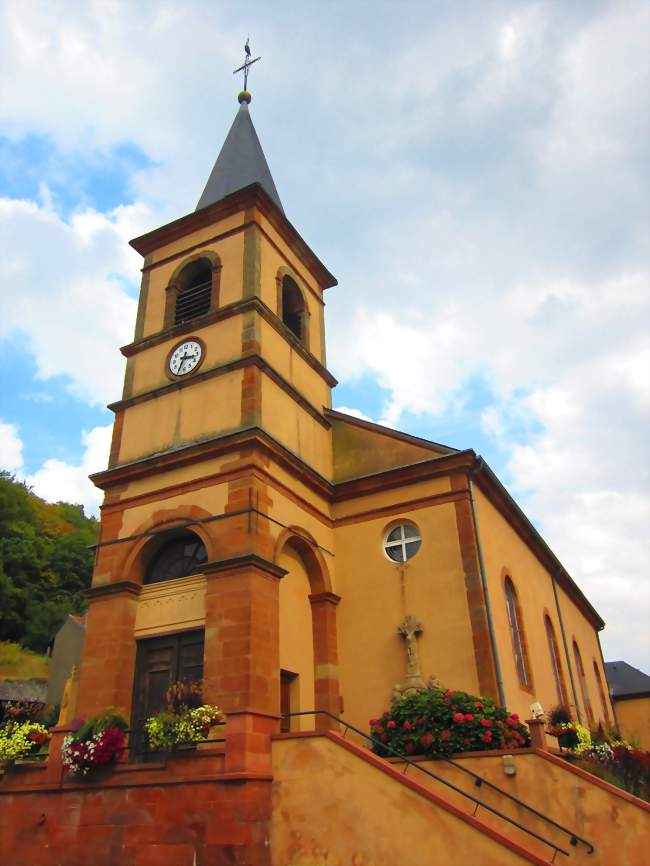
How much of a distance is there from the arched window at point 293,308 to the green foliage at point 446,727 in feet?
35.7

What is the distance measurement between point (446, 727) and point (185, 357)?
10222 mm

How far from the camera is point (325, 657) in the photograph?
15.2 meters

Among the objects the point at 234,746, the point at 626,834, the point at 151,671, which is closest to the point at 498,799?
the point at 626,834

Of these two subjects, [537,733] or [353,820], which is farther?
[537,733]

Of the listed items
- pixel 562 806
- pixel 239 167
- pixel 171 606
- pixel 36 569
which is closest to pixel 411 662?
pixel 562 806

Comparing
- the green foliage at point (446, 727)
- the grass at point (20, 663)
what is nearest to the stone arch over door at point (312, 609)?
the green foliage at point (446, 727)

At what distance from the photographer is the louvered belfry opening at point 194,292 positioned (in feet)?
59.7

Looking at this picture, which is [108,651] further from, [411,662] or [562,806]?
[562,806]

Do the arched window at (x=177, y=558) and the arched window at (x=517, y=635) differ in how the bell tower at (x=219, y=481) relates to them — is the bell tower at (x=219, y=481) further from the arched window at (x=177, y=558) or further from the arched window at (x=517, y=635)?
the arched window at (x=517, y=635)

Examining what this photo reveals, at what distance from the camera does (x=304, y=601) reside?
51.1ft

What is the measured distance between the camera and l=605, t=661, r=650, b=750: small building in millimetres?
36528

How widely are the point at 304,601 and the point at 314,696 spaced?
77.2 inches

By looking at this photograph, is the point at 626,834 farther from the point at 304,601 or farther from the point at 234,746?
the point at 304,601

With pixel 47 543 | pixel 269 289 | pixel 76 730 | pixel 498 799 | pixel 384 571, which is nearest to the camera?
pixel 498 799
